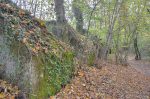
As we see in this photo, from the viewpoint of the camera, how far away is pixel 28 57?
18.8ft

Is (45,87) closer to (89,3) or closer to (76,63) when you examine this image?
(76,63)

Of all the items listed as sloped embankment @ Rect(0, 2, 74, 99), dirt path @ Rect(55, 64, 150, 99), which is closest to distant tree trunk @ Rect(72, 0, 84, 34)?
dirt path @ Rect(55, 64, 150, 99)

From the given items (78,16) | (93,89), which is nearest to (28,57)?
(93,89)

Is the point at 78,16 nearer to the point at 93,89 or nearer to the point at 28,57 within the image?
the point at 93,89

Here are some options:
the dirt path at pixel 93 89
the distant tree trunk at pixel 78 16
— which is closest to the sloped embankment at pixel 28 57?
the dirt path at pixel 93 89

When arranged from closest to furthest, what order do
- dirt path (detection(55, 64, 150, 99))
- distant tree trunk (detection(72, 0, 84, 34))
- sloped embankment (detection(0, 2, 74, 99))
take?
sloped embankment (detection(0, 2, 74, 99))
dirt path (detection(55, 64, 150, 99))
distant tree trunk (detection(72, 0, 84, 34))

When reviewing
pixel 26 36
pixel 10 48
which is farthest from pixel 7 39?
pixel 26 36

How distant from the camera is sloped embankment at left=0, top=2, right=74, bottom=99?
552 cm

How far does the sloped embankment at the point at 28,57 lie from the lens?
18.1 ft

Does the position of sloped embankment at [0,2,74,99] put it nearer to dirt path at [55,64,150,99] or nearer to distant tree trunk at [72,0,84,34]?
dirt path at [55,64,150,99]

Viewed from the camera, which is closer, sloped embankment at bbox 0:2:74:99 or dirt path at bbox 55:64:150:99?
sloped embankment at bbox 0:2:74:99

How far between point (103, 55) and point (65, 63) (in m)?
7.32

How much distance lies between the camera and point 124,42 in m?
19.4

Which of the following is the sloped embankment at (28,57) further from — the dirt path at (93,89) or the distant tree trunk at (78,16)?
the distant tree trunk at (78,16)
